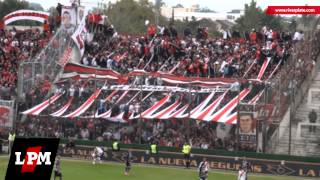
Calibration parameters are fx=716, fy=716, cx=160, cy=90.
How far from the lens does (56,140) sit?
31.7 feet

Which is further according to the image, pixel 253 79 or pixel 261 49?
pixel 261 49

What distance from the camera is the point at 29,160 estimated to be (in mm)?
9375

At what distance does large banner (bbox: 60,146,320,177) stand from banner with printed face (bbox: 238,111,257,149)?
1096 millimetres

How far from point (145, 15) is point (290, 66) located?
243 ft

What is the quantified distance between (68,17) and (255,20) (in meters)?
54.3

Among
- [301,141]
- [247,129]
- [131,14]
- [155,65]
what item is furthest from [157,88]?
[131,14]

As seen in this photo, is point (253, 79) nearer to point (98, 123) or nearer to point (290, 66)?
point (290, 66)

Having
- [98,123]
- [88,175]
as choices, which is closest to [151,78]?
[98,123]

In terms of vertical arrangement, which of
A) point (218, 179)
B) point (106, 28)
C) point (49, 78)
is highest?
point (106, 28)

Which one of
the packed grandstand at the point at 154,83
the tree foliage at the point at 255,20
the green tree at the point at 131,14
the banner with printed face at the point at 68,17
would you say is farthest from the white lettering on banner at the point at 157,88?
the green tree at the point at 131,14

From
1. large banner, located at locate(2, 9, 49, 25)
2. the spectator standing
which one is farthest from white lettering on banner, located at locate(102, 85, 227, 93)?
large banner, located at locate(2, 9, 49, 25)

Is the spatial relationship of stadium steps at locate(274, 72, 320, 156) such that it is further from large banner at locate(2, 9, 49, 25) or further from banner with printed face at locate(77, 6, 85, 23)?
large banner at locate(2, 9, 49, 25)

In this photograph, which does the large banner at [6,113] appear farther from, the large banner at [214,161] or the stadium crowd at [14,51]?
the large banner at [214,161]

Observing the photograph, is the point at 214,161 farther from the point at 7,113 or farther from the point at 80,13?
the point at 80,13
